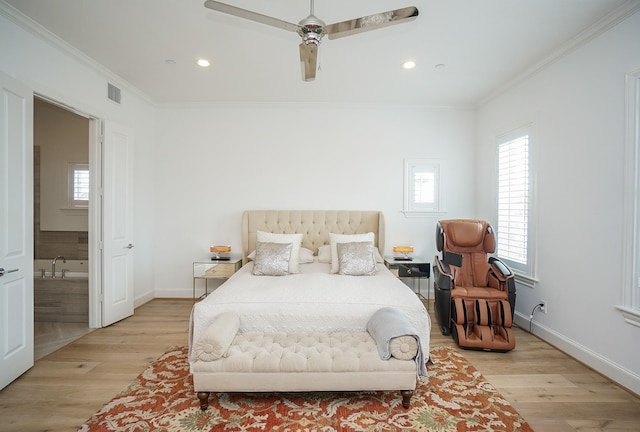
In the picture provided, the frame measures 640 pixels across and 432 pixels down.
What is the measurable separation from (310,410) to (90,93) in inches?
160

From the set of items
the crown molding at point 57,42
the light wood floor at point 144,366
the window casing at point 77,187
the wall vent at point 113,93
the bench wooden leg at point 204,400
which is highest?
the crown molding at point 57,42

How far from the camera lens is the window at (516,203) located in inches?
143

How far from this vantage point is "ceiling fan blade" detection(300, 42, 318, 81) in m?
2.18

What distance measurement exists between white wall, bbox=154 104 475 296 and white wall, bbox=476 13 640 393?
56.4 inches

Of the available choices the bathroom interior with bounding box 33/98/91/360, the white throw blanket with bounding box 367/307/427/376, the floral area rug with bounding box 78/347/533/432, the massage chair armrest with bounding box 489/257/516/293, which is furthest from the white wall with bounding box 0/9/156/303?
the massage chair armrest with bounding box 489/257/516/293

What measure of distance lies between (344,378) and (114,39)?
3751 mm

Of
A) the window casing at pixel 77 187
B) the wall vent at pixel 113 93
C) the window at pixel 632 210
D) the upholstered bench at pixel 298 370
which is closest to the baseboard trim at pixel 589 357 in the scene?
the window at pixel 632 210

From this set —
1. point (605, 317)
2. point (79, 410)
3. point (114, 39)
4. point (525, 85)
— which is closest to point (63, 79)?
point (114, 39)

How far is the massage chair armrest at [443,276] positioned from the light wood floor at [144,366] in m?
0.62

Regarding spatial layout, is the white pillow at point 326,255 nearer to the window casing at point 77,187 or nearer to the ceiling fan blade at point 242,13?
the ceiling fan blade at point 242,13

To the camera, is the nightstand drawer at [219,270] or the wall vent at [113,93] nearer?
the wall vent at [113,93]

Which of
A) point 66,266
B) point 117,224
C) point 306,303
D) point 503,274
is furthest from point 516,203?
point 66,266

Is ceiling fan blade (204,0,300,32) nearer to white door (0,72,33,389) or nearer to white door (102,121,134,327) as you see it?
white door (0,72,33,389)

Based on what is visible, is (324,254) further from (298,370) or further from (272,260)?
(298,370)
